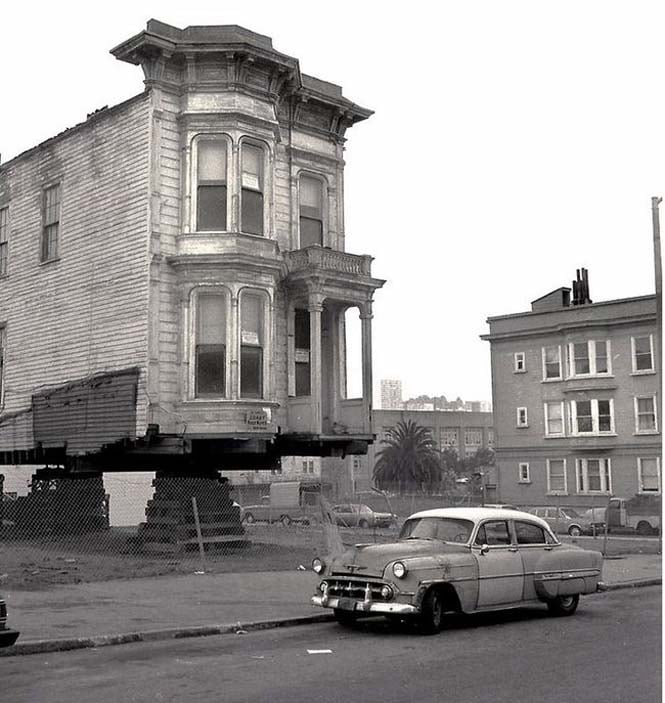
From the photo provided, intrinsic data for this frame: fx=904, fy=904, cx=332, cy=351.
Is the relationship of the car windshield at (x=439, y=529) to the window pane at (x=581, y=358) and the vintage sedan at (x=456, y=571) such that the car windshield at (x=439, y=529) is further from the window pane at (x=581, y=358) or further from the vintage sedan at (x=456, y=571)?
the window pane at (x=581, y=358)

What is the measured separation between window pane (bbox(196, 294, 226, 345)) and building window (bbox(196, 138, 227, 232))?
1723 mm

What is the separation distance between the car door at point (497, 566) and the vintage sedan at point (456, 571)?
14 mm

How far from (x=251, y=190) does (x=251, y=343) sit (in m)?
3.69

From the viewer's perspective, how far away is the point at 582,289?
5400cm

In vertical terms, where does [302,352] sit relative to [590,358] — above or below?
below

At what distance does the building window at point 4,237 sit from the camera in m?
26.4

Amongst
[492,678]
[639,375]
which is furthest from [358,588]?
[639,375]

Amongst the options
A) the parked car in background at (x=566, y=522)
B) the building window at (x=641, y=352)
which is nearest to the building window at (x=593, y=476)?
the building window at (x=641, y=352)

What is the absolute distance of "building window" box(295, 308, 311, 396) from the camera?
23314mm

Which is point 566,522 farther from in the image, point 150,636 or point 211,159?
point 150,636

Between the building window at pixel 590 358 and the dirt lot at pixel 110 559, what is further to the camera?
the building window at pixel 590 358

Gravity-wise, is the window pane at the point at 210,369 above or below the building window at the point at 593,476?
above

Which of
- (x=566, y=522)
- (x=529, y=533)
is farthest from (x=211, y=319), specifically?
(x=566, y=522)

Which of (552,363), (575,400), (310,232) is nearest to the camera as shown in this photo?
(310,232)
